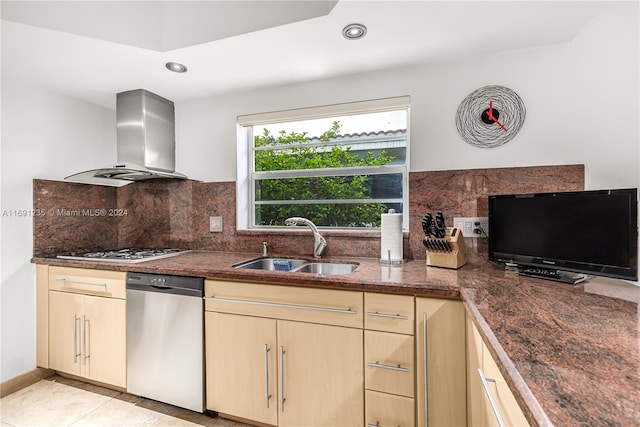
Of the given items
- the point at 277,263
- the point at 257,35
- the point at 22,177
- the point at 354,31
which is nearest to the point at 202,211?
the point at 277,263

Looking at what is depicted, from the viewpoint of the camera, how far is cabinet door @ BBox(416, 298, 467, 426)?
52.0 inches

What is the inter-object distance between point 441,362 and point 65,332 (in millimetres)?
2425

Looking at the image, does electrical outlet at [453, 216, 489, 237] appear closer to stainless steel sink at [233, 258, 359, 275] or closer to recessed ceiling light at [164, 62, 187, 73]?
stainless steel sink at [233, 258, 359, 275]

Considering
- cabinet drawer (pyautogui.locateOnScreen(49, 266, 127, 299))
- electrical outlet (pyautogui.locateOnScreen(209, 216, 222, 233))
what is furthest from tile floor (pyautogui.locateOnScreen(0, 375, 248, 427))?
electrical outlet (pyautogui.locateOnScreen(209, 216, 222, 233))

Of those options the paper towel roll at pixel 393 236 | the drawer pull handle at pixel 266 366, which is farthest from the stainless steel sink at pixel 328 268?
the drawer pull handle at pixel 266 366

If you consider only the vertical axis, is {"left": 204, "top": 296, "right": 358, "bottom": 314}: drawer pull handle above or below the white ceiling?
below

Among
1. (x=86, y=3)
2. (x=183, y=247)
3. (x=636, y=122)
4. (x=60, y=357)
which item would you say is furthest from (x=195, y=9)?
(x=60, y=357)

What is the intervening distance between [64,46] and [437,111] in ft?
7.44

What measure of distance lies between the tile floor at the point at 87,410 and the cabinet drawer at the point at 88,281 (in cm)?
69

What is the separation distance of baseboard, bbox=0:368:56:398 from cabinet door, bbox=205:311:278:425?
148 centimetres

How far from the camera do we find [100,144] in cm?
271

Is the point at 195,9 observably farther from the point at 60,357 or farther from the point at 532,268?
the point at 60,357

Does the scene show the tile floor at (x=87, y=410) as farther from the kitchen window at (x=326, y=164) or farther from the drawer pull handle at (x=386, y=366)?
the kitchen window at (x=326, y=164)

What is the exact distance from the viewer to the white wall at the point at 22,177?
208 centimetres
